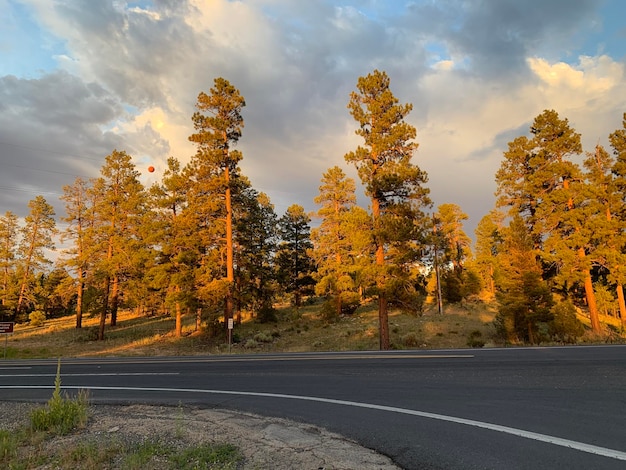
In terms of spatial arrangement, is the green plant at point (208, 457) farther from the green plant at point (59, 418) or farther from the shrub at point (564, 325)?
the shrub at point (564, 325)

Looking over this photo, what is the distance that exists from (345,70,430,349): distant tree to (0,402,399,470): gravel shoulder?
597 inches

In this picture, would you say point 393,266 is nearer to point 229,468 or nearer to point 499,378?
point 499,378

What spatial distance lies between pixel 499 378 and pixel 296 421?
198 inches

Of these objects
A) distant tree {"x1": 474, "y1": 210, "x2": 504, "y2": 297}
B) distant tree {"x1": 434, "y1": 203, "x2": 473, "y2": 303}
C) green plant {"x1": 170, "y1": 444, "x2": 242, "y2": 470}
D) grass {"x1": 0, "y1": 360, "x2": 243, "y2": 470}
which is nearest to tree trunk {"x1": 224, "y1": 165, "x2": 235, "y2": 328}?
grass {"x1": 0, "y1": 360, "x2": 243, "y2": 470}

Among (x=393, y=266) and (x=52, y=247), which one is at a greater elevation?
(x=52, y=247)

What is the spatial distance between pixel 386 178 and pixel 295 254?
2765cm

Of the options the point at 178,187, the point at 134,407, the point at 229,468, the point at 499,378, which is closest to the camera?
the point at 229,468

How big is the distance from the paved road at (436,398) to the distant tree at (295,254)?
3188 cm

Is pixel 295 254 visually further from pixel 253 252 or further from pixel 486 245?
pixel 486 245

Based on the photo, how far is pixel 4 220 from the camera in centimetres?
4484

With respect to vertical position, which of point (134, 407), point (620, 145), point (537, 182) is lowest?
point (134, 407)

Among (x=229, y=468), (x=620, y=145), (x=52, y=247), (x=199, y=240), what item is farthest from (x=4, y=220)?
(x=620, y=145)

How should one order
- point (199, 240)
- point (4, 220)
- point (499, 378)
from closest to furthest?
point (499, 378), point (199, 240), point (4, 220)

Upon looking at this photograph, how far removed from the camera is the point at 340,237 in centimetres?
3675
